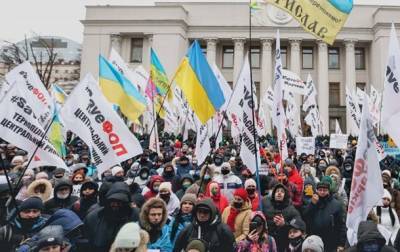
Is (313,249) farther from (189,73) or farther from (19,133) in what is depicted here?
(189,73)

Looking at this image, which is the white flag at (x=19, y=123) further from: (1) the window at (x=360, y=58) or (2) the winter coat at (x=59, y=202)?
(1) the window at (x=360, y=58)

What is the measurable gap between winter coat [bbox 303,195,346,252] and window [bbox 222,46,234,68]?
38533mm

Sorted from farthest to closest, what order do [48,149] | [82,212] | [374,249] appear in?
[48,149]
[82,212]
[374,249]

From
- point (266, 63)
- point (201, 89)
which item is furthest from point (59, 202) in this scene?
point (266, 63)

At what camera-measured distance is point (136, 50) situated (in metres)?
43.1

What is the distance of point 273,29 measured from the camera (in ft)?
136

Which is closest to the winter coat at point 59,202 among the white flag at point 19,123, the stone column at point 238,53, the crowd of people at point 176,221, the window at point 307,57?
the crowd of people at point 176,221

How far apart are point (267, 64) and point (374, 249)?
38.4m

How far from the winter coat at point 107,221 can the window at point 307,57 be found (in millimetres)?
40666

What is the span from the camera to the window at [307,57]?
43062mm

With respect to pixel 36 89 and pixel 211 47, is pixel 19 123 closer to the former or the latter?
pixel 36 89

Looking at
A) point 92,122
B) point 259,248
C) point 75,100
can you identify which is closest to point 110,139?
point 92,122

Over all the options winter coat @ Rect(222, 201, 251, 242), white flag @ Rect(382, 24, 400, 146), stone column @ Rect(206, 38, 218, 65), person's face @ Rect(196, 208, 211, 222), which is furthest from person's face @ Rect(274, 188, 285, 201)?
stone column @ Rect(206, 38, 218, 65)

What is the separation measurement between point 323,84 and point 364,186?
125ft
